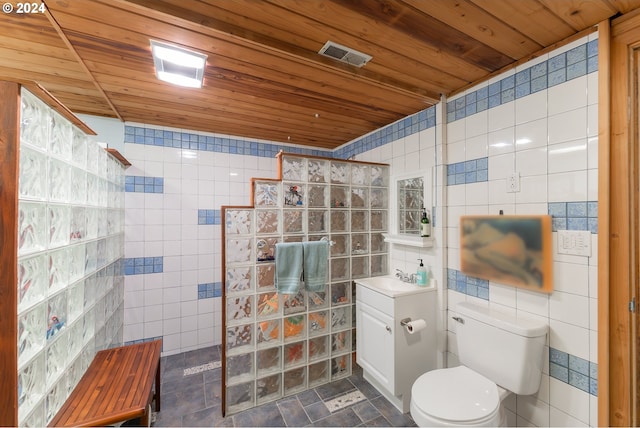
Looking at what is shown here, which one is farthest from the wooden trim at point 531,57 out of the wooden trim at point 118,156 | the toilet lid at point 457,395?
the wooden trim at point 118,156

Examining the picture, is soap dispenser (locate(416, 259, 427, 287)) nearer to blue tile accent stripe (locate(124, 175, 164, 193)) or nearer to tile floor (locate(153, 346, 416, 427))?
tile floor (locate(153, 346, 416, 427))

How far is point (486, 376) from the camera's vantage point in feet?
4.78

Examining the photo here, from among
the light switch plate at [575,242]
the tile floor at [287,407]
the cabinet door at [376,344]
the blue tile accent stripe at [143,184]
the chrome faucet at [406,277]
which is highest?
the blue tile accent stripe at [143,184]

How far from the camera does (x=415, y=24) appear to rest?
1.17 metres

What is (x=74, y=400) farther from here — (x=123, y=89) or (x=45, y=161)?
(x=123, y=89)

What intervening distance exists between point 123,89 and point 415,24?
1.90m

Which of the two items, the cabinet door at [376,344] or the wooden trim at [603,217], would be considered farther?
the cabinet door at [376,344]

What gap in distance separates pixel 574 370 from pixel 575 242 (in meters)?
0.63

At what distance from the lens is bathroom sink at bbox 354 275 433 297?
1.79 meters

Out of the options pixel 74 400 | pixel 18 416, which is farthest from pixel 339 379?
pixel 18 416

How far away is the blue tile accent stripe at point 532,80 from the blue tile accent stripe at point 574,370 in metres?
1.40

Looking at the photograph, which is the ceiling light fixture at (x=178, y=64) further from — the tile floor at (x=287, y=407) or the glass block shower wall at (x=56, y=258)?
the tile floor at (x=287, y=407)

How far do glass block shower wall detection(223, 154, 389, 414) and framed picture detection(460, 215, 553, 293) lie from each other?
31.0 inches

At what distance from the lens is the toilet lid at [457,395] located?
1.21 meters
